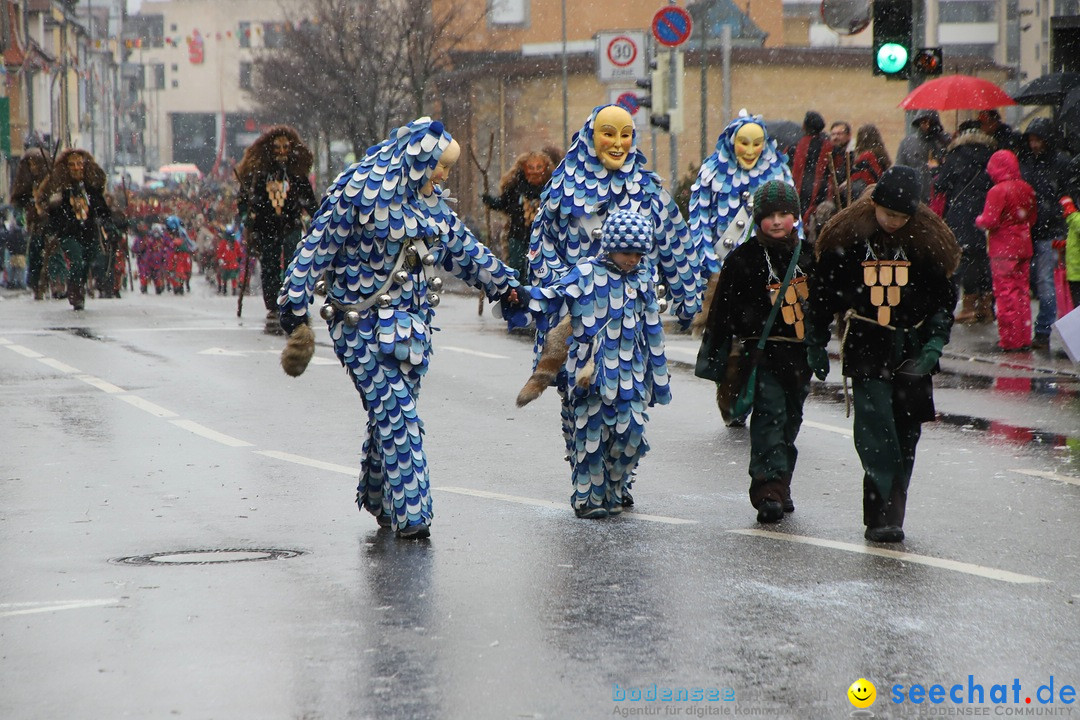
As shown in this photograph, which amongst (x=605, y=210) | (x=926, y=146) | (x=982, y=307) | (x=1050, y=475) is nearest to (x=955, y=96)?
(x=926, y=146)

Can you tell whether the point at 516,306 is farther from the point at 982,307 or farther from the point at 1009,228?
the point at 982,307

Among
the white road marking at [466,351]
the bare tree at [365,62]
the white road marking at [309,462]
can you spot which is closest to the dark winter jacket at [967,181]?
the white road marking at [466,351]

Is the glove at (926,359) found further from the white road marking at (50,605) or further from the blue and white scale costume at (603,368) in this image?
the white road marking at (50,605)

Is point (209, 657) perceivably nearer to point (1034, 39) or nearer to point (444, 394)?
point (444, 394)

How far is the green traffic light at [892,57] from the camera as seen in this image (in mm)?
16906

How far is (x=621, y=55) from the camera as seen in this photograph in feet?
90.5

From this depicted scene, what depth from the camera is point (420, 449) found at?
8.16 m

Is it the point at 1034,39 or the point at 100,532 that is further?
the point at 1034,39

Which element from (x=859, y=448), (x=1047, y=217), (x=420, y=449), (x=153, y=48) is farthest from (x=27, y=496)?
(x=153, y=48)

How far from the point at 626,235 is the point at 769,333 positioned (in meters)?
0.81

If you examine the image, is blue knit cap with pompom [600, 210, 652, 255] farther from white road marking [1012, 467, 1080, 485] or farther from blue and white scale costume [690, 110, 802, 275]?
blue and white scale costume [690, 110, 802, 275]

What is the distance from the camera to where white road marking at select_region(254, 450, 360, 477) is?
10062 millimetres

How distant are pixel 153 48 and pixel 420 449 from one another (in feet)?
490

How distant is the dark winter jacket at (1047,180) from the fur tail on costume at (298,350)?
10.1 meters
